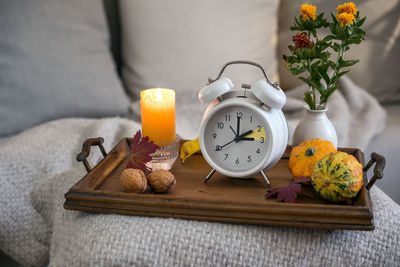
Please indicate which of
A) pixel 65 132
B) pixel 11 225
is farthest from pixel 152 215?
pixel 65 132

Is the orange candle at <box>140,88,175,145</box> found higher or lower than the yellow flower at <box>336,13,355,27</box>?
lower

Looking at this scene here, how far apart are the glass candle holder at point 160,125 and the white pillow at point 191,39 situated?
0.59m

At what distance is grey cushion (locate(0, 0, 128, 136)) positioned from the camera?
1.25 m

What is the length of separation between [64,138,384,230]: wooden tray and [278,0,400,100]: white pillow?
0.96 m

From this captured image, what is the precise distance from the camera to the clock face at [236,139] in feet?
2.33

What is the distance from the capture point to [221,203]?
637 mm

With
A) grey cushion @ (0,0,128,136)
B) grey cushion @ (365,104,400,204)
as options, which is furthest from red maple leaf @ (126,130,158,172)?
grey cushion @ (365,104,400,204)

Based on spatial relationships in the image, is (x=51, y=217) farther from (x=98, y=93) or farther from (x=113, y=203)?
(x=98, y=93)

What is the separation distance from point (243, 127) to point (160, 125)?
0.66ft

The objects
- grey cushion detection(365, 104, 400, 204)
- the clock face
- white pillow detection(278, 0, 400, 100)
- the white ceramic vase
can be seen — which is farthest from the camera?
white pillow detection(278, 0, 400, 100)

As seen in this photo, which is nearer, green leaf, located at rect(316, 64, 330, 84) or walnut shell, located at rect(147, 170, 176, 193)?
walnut shell, located at rect(147, 170, 176, 193)

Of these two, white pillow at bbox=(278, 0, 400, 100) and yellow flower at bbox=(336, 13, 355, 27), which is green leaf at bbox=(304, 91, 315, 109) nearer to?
yellow flower at bbox=(336, 13, 355, 27)

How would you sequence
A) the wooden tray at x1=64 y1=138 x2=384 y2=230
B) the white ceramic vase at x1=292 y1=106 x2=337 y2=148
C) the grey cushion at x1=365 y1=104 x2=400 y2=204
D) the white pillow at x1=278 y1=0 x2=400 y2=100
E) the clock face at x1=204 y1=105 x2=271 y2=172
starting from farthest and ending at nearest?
the white pillow at x1=278 y1=0 x2=400 y2=100 < the grey cushion at x1=365 y1=104 x2=400 y2=204 < the white ceramic vase at x1=292 y1=106 x2=337 y2=148 < the clock face at x1=204 y1=105 x2=271 y2=172 < the wooden tray at x1=64 y1=138 x2=384 y2=230

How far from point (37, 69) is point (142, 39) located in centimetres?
43
